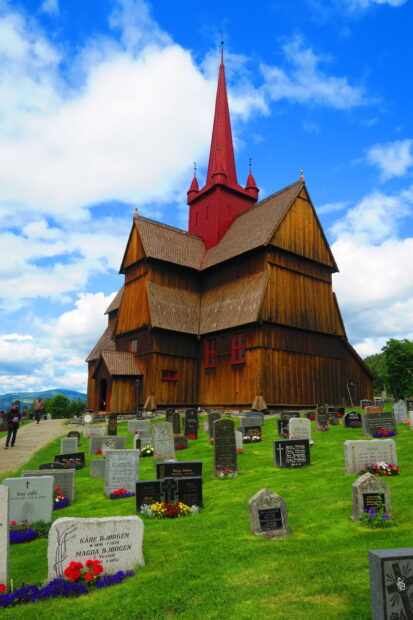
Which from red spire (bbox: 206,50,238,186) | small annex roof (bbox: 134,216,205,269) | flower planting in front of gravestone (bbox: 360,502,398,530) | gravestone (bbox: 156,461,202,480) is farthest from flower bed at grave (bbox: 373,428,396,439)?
red spire (bbox: 206,50,238,186)

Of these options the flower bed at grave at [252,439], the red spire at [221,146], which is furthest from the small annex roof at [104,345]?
the flower bed at grave at [252,439]

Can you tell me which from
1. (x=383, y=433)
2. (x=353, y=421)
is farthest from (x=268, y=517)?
(x=353, y=421)

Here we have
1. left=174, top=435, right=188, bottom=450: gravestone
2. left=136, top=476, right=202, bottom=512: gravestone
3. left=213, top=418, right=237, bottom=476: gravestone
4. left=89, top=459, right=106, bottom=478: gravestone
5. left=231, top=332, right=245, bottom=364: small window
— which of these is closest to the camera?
left=136, top=476, right=202, bottom=512: gravestone

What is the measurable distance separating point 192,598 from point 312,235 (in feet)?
89.7

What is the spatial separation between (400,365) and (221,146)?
84.8 feet

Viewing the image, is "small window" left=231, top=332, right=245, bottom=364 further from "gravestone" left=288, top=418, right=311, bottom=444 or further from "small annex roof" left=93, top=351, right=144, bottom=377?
"gravestone" left=288, top=418, right=311, bottom=444

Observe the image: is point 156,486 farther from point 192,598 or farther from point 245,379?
point 245,379

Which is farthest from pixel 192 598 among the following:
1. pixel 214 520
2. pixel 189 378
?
pixel 189 378

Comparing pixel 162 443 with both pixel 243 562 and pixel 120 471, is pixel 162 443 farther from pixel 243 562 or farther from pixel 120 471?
pixel 243 562

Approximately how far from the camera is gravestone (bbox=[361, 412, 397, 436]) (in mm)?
15484

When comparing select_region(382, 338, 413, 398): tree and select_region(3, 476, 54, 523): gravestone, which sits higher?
select_region(382, 338, 413, 398): tree

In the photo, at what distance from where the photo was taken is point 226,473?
1127 cm

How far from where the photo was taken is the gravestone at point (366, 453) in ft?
32.9

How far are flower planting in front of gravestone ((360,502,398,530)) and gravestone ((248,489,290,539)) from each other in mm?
1251
